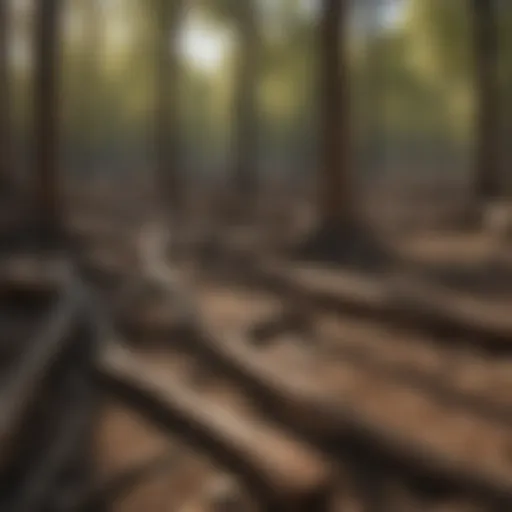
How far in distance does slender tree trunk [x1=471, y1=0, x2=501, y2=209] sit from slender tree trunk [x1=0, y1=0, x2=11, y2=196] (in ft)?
27.9

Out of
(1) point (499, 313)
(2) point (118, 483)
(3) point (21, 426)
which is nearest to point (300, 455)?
(2) point (118, 483)

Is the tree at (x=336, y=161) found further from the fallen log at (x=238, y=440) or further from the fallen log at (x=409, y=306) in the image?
the fallen log at (x=238, y=440)

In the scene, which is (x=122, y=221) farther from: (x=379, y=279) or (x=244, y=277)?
(x=379, y=279)

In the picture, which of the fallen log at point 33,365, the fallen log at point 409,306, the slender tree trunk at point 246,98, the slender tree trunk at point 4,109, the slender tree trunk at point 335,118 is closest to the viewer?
the fallen log at point 33,365

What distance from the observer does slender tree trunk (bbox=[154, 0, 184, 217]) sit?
63.5 feet

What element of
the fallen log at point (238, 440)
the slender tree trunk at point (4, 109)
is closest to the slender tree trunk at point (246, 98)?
the slender tree trunk at point (4, 109)

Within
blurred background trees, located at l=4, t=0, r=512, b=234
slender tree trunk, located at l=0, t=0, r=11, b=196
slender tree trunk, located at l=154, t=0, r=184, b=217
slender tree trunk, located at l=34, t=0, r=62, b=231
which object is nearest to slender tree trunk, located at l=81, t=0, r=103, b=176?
blurred background trees, located at l=4, t=0, r=512, b=234

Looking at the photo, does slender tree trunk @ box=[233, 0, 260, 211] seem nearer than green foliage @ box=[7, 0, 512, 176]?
No

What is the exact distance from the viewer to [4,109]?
15609mm

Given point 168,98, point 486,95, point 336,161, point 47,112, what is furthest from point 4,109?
point 486,95

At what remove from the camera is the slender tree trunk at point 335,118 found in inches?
416

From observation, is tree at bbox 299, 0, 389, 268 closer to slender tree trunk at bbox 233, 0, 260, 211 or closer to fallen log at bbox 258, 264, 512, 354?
fallen log at bbox 258, 264, 512, 354

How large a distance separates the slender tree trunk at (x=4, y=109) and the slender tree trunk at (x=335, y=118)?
18.7ft

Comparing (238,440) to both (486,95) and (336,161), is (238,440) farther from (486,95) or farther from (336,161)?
(486,95)
